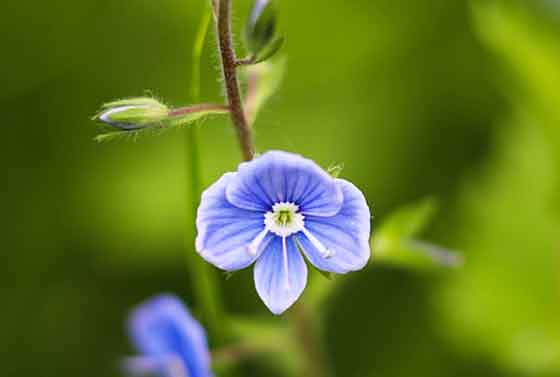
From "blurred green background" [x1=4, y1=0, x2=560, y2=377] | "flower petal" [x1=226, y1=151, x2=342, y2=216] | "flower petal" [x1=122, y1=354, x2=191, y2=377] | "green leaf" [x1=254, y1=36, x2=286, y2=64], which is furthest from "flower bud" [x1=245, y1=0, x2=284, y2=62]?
"blurred green background" [x1=4, y1=0, x2=560, y2=377]

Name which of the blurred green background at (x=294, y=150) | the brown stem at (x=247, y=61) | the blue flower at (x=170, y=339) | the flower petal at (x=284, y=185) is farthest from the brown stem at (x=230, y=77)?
A: the blurred green background at (x=294, y=150)

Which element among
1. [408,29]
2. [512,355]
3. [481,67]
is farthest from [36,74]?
[512,355]

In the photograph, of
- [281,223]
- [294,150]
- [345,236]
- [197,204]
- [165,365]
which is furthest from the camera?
[294,150]

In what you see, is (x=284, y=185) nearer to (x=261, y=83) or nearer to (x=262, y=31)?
(x=262, y=31)

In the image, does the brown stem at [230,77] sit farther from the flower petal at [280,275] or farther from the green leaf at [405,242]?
the green leaf at [405,242]

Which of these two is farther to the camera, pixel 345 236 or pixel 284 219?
pixel 284 219

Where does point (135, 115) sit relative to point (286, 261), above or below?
above

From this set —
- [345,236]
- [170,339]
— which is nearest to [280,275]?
[345,236]
